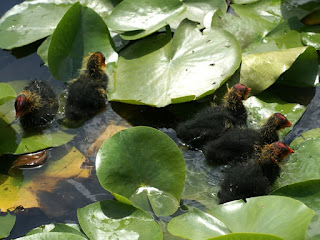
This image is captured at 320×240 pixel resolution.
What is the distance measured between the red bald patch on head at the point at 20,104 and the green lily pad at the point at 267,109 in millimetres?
1796

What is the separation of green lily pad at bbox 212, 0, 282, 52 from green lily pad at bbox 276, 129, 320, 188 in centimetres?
A: 122

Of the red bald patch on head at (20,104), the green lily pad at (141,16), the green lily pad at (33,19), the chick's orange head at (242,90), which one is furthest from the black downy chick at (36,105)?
the chick's orange head at (242,90)

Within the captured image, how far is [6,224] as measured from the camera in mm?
3512

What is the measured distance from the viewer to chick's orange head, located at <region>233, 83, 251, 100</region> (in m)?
3.98

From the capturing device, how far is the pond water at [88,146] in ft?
11.9

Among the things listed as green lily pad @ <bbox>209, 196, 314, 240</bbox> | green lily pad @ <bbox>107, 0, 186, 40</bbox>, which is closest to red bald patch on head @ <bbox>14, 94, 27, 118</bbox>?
green lily pad @ <bbox>107, 0, 186, 40</bbox>

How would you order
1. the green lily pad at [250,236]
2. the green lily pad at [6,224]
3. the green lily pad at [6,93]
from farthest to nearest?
the green lily pad at [6,93]
the green lily pad at [6,224]
the green lily pad at [250,236]

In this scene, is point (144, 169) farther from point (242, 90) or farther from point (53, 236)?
point (242, 90)

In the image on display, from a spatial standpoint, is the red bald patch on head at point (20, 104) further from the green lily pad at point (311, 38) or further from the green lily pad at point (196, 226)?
the green lily pad at point (311, 38)

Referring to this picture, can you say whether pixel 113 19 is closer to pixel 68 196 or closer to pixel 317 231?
pixel 68 196

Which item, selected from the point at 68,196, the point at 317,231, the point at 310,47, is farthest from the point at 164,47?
the point at 317,231

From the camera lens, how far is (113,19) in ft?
15.5

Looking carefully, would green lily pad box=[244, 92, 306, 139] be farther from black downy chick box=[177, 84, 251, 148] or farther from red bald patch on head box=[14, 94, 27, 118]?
red bald patch on head box=[14, 94, 27, 118]

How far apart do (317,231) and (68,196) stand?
69.1 inches
